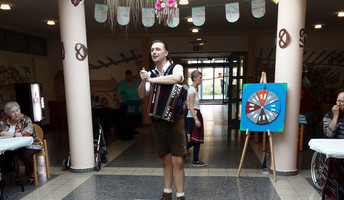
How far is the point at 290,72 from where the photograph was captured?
3426 mm

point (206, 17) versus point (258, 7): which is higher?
point (206, 17)

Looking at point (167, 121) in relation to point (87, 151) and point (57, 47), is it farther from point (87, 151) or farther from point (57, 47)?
point (57, 47)

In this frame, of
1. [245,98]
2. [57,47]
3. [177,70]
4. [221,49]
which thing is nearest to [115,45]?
[57,47]

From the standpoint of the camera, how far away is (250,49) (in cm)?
744

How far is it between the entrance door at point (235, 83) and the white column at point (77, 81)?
4854mm

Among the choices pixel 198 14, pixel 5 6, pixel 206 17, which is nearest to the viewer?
pixel 198 14

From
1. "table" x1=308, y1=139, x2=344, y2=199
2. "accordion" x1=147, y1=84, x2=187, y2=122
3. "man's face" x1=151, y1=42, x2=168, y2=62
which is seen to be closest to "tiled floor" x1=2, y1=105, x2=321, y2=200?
"table" x1=308, y1=139, x2=344, y2=199

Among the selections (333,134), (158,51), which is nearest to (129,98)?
(158,51)

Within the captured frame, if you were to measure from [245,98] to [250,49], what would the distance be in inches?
174

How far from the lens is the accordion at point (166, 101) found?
2297 mm

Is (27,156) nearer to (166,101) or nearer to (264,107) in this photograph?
(166,101)

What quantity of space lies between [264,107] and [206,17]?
9.95 ft

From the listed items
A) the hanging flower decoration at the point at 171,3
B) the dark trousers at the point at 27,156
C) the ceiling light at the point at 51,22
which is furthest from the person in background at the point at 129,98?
the hanging flower decoration at the point at 171,3

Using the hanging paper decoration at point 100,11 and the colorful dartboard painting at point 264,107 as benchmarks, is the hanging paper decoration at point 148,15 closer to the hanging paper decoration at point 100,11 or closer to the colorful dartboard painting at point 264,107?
the hanging paper decoration at point 100,11
